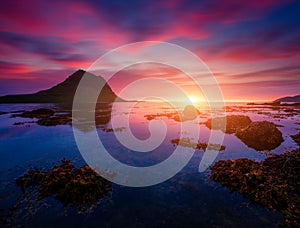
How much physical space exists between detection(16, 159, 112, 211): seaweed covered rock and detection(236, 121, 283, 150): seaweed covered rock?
67.1 ft

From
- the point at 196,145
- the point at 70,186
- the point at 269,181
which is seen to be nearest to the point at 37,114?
the point at 70,186

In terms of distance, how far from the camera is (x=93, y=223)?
8.12 meters

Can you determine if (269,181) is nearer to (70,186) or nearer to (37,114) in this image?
(70,186)

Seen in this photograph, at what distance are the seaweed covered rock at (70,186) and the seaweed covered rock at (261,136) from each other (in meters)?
20.5

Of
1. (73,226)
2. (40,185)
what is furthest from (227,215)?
(40,185)

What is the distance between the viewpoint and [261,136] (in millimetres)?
23578

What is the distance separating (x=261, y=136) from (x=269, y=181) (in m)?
15.3

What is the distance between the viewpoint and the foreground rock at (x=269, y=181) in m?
9.13

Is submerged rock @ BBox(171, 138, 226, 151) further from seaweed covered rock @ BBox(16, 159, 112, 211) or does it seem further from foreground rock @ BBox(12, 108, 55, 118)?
foreground rock @ BBox(12, 108, 55, 118)


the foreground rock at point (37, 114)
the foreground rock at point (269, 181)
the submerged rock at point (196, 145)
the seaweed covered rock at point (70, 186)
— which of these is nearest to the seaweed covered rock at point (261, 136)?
the submerged rock at point (196, 145)

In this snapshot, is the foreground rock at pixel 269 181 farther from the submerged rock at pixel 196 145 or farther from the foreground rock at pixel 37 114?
the foreground rock at pixel 37 114

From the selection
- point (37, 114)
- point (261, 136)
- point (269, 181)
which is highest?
point (261, 136)

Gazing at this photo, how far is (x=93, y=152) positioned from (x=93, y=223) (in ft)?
38.1

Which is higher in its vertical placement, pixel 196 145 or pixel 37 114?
pixel 37 114
